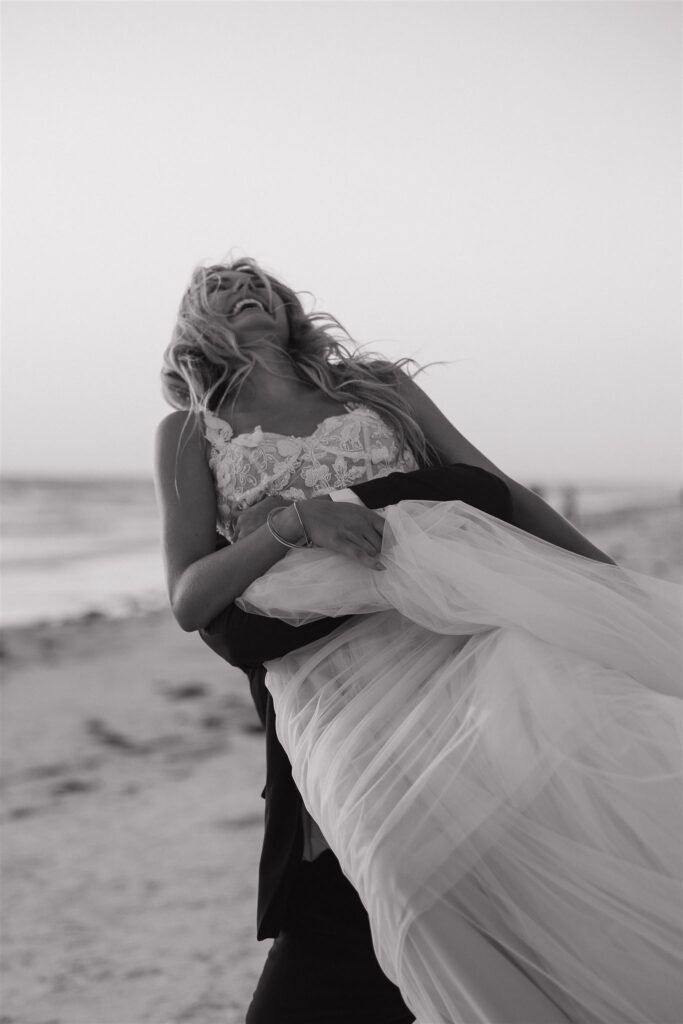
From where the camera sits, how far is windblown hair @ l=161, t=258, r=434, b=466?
8.42 feet

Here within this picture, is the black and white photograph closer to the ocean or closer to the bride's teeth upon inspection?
the bride's teeth

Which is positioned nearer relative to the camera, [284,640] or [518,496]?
[284,640]

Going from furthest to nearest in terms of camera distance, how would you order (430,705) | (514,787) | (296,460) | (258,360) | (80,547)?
(80,547), (258,360), (296,460), (430,705), (514,787)

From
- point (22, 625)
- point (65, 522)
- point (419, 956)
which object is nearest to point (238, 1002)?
point (419, 956)

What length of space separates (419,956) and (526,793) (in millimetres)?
325

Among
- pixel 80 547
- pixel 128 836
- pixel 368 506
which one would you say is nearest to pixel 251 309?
pixel 368 506

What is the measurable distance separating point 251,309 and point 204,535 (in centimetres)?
78

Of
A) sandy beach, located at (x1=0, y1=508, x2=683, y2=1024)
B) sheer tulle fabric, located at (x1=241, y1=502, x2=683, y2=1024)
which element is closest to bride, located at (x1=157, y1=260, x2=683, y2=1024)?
sheer tulle fabric, located at (x1=241, y1=502, x2=683, y2=1024)

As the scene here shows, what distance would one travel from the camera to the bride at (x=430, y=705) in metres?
1.44

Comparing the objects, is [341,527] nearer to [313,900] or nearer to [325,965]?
[313,900]

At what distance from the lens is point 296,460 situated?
244cm

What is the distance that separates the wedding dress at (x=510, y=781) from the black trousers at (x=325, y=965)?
53 cm

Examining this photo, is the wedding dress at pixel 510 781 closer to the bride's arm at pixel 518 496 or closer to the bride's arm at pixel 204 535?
the bride's arm at pixel 204 535

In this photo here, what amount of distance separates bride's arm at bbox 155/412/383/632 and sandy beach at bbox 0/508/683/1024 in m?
1.40
